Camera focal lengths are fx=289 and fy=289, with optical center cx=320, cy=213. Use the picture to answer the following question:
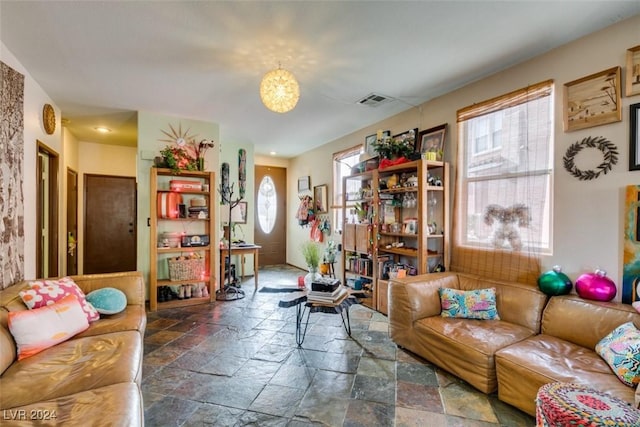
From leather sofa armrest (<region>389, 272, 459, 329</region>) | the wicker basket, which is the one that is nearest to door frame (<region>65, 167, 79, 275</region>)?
the wicker basket

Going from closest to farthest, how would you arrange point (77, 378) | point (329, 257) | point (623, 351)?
point (77, 378) → point (623, 351) → point (329, 257)

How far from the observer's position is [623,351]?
1.62 metres

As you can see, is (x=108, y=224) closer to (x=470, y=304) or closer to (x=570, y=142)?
(x=470, y=304)

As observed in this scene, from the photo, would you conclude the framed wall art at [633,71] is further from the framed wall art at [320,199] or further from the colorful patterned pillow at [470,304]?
the framed wall art at [320,199]

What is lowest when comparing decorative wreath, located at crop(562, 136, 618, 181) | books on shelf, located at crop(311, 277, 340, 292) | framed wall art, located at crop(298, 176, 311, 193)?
books on shelf, located at crop(311, 277, 340, 292)

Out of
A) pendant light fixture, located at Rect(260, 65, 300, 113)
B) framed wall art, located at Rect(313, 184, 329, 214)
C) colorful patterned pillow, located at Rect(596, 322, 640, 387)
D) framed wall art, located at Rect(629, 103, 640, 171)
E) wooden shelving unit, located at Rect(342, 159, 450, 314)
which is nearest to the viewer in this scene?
colorful patterned pillow, located at Rect(596, 322, 640, 387)

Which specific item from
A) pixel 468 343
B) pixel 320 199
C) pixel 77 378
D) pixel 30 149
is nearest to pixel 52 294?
pixel 77 378

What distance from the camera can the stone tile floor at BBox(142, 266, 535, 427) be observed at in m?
1.77

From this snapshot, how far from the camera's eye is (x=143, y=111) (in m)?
Result: 3.88

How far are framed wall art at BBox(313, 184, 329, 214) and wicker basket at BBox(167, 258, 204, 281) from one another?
8.09 feet

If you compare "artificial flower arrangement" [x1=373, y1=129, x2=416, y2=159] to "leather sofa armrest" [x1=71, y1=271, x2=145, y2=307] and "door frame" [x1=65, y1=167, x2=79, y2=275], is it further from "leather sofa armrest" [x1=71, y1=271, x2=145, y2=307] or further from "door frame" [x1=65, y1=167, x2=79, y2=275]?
"door frame" [x1=65, y1=167, x2=79, y2=275]

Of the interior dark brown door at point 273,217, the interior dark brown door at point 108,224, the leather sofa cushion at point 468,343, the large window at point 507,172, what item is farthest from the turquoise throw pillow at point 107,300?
the interior dark brown door at point 273,217

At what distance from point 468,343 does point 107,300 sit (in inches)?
111

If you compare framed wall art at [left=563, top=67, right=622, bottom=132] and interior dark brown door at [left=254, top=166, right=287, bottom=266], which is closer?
framed wall art at [left=563, top=67, right=622, bottom=132]
